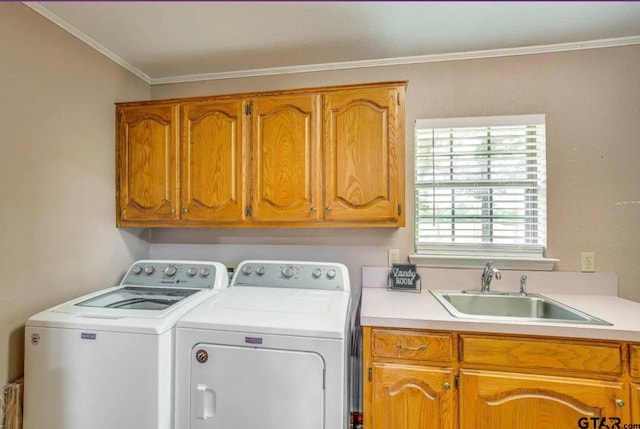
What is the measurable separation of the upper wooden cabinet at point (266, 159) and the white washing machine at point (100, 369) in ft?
2.24

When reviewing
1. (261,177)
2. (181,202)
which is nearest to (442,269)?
(261,177)

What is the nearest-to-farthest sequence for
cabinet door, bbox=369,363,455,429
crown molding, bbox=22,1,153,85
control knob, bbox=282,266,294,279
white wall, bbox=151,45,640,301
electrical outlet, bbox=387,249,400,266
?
cabinet door, bbox=369,363,455,429 < crown molding, bbox=22,1,153,85 < white wall, bbox=151,45,640,301 < control knob, bbox=282,266,294,279 < electrical outlet, bbox=387,249,400,266

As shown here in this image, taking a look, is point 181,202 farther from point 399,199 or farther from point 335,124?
point 399,199

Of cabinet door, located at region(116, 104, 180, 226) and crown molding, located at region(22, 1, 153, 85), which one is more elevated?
crown molding, located at region(22, 1, 153, 85)

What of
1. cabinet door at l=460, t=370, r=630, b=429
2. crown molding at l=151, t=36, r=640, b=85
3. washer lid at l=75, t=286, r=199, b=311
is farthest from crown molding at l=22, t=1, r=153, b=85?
cabinet door at l=460, t=370, r=630, b=429

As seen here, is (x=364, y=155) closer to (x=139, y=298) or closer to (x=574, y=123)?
(x=574, y=123)

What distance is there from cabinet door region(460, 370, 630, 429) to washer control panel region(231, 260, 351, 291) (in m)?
0.77

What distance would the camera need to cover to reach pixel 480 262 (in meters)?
1.89

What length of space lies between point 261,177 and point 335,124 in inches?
19.8

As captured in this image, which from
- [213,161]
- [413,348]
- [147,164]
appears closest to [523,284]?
[413,348]

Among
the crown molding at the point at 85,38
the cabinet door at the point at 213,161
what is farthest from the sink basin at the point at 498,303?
the crown molding at the point at 85,38

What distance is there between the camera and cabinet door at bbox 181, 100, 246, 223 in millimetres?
1808

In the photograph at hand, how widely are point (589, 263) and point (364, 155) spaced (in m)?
1.41

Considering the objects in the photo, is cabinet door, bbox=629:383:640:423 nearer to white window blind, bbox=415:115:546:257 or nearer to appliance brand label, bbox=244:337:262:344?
white window blind, bbox=415:115:546:257
